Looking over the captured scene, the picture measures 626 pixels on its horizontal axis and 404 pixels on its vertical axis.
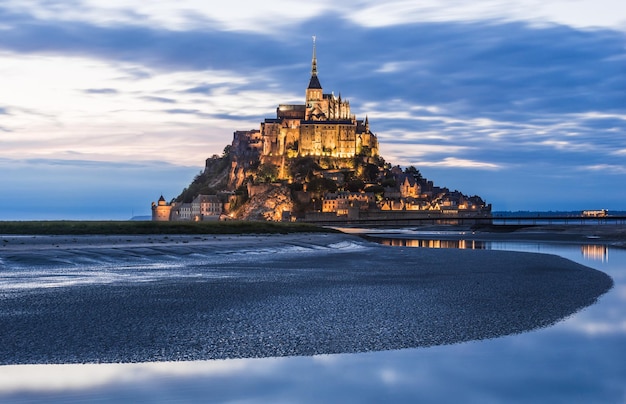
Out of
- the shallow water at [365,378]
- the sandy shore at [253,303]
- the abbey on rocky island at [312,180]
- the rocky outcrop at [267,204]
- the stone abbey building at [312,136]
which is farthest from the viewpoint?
the stone abbey building at [312,136]

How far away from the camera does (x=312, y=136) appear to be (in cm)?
15450

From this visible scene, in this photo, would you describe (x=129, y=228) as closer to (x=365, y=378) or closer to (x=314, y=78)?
(x=365, y=378)

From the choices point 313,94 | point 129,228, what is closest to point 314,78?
point 313,94

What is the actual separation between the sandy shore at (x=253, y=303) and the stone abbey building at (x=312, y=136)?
4853 inches

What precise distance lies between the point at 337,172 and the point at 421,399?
13703cm

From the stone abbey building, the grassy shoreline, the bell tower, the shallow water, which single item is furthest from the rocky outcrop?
the shallow water

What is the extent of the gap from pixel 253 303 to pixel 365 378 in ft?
24.5

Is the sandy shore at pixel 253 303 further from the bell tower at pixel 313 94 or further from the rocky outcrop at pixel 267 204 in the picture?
the bell tower at pixel 313 94

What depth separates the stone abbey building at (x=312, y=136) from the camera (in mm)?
154500

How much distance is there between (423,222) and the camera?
120m

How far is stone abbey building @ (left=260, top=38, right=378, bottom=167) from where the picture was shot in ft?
507

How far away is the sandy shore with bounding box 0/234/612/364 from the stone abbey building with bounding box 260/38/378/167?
123271mm

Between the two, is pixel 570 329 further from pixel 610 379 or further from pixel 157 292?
pixel 157 292

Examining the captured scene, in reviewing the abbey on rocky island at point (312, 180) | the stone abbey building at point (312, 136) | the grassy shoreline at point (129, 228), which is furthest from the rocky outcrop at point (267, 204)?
the grassy shoreline at point (129, 228)
